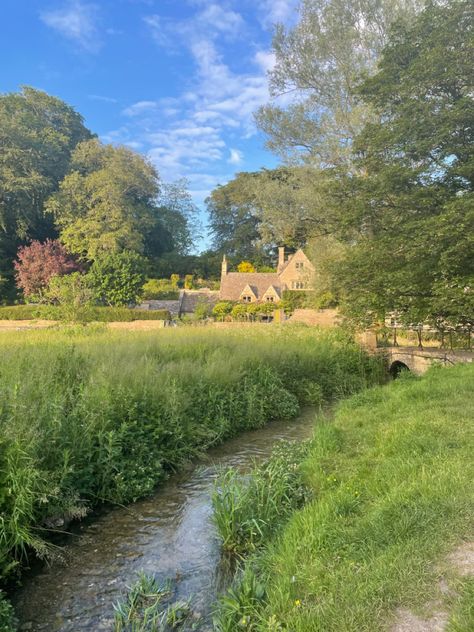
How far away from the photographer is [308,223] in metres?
19.4

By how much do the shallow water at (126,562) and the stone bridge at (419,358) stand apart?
31.2ft

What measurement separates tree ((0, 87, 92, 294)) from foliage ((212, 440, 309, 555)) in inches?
1549

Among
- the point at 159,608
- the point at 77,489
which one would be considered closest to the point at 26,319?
the point at 77,489

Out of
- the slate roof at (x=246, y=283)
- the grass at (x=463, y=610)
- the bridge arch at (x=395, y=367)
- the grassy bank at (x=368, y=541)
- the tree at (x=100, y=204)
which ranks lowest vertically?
the bridge arch at (x=395, y=367)

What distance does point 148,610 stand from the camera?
123 inches

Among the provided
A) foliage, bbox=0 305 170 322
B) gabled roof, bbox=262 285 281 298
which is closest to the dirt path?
foliage, bbox=0 305 170 322

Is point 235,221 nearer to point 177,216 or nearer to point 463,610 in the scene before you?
point 177,216

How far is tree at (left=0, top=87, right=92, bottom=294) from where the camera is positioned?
37.3 meters

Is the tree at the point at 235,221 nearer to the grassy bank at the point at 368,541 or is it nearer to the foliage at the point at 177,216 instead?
the foliage at the point at 177,216

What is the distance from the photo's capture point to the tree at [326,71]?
17.9 m

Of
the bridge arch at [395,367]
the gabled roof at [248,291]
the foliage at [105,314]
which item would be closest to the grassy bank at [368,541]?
the bridge arch at [395,367]

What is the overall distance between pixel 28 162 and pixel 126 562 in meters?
41.8

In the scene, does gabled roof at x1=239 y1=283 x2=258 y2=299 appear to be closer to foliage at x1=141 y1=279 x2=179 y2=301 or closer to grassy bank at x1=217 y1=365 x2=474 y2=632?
foliage at x1=141 y1=279 x2=179 y2=301

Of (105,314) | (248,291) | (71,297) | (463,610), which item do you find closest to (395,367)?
(463,610)
